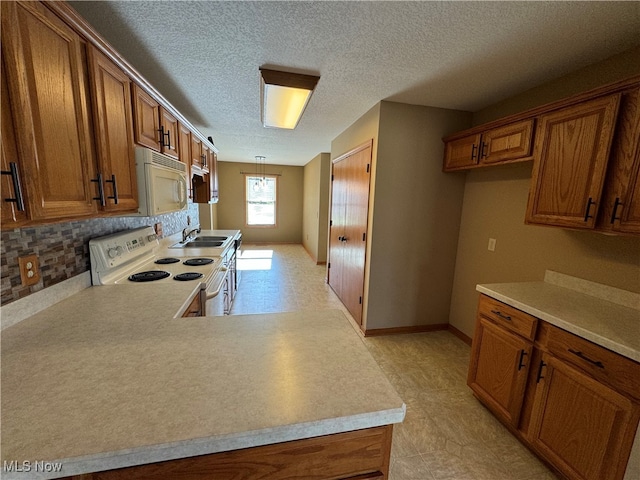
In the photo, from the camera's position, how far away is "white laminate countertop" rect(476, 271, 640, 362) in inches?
47.9

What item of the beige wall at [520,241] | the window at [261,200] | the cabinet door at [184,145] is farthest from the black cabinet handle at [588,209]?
the window at [261,200]

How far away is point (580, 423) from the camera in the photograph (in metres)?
1.30

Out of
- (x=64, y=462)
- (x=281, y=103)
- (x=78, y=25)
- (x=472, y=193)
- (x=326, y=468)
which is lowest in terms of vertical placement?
(x=326, y=468)

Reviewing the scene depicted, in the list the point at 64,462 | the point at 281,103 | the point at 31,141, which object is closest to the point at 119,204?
the point at 31,141

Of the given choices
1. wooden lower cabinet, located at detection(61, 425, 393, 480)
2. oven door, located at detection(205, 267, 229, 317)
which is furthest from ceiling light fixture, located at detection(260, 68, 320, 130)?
wooden lower cabinet, located at detection(61, 425, 393, 480)

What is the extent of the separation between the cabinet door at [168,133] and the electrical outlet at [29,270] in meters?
1.13

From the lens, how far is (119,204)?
137 cm

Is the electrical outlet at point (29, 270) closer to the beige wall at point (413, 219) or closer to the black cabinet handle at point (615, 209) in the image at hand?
the beige wall at point (413, 219)

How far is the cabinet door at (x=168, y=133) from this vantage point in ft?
6.53

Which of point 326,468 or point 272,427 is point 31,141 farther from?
point 326,468

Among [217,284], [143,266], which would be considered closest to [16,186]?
[217,284]

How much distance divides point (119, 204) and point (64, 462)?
3.79 ft

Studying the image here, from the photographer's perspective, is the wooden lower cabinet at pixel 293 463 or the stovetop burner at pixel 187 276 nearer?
the wooden lower cabinet at pixel 293 463

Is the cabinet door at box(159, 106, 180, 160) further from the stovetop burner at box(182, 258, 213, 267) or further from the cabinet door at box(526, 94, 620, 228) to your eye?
the cabinet door at box(526, 94, 620, 228)
